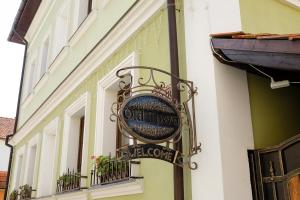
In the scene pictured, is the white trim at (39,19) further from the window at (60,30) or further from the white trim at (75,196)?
the white trim at (75,196)

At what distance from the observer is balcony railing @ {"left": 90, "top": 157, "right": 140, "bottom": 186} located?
16.0 ft

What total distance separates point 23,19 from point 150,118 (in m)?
11.1

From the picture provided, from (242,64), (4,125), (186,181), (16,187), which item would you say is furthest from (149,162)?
(4,125)

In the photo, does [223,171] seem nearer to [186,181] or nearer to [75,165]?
[186,181]

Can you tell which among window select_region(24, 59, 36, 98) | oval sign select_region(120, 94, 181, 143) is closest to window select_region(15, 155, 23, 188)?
window select_region(24, 59, 36, 98)

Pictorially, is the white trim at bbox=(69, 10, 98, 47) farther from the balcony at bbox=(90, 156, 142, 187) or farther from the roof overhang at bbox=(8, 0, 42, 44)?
the roof overhang at bbox=(8, 0, 42, 44)

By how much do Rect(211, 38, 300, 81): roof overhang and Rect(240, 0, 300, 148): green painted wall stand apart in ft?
0.80

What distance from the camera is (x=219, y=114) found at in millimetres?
3641

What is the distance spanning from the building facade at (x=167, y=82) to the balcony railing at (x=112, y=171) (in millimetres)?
30

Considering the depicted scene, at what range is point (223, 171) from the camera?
3.46 m

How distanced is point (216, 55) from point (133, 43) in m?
1.98

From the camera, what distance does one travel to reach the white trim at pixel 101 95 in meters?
5.66

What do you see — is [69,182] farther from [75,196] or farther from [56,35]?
[56,35]

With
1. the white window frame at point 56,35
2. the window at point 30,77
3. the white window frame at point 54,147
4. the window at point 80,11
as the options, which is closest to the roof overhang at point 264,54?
the white window frame at point 54,147
